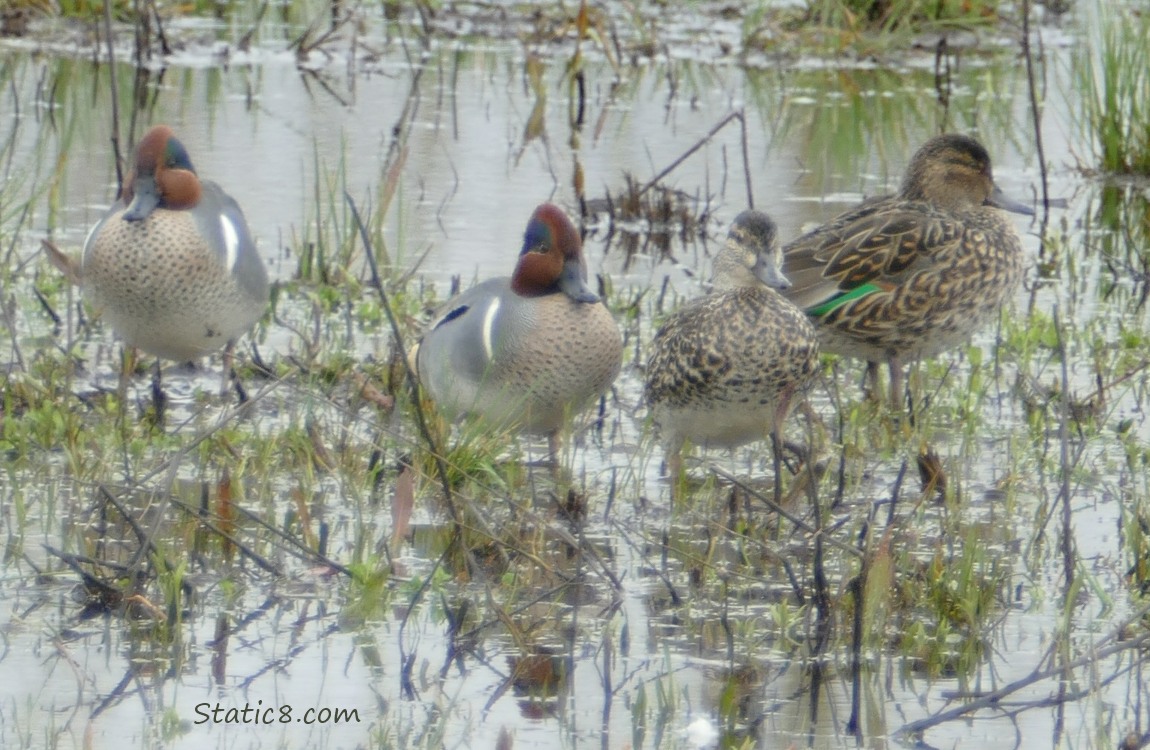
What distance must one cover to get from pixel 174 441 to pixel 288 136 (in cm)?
463

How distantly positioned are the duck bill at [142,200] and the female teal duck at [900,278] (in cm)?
180

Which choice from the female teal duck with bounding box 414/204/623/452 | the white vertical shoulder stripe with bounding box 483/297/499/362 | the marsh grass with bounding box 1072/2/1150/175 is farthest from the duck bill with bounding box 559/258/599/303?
the marsh grass with bounding box 1072/2/1150/175

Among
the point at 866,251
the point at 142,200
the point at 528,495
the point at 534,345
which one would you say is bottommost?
the point at 528,495

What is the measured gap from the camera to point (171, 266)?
510cm

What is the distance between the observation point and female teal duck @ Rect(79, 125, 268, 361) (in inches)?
201

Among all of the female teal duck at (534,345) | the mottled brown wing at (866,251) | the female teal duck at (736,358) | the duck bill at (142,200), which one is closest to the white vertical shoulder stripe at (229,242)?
the duck bill at (142,200)

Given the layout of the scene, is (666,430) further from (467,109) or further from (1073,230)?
(467,109)

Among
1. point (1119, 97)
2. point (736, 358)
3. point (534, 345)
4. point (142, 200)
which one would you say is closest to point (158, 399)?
point (142, 200)

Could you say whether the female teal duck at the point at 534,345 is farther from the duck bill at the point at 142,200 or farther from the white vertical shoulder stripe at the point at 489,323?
the duck bill at the point at 142,200

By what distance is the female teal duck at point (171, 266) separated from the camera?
201 inches

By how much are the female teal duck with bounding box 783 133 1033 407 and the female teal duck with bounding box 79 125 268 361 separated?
62.1 inches

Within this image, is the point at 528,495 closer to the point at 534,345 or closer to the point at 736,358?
the point at 534,345

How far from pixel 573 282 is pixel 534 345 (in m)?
0.24

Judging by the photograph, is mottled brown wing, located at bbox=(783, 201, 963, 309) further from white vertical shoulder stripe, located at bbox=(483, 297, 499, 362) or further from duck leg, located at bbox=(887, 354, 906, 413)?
white vertical shoulder stripe, located at bbox=(483, 297, 499, 362)
